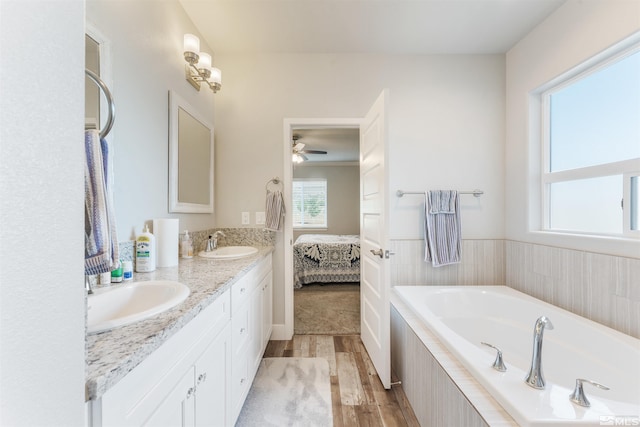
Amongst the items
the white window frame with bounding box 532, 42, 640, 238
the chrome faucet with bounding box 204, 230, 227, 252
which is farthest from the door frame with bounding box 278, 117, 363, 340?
the white window frame with bounding box 532, 42, 640, 238

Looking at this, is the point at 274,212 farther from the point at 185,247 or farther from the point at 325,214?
the point at 325,214

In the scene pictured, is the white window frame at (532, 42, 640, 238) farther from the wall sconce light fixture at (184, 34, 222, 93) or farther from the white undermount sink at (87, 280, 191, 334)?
the wall sconce light fixture at (184, 34, 222, 93)

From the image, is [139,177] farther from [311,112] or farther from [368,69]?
[368,69]

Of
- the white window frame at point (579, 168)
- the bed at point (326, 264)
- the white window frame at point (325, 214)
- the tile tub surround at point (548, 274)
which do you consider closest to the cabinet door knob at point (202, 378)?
the tile tub surround at point (548, 274)

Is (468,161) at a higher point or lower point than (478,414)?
higher

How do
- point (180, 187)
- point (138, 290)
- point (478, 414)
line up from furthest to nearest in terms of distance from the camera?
point (180, 187) < point (138, 290) < point (478, 414)

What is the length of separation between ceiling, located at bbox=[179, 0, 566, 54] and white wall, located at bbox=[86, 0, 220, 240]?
1.13ft

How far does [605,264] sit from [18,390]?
2.37 metres

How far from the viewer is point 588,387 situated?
1311 millimetres

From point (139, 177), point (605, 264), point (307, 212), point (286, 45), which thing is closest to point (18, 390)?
point (139, 177)

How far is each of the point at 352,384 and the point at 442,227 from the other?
4.75 feet

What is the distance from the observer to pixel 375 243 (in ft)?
6.49

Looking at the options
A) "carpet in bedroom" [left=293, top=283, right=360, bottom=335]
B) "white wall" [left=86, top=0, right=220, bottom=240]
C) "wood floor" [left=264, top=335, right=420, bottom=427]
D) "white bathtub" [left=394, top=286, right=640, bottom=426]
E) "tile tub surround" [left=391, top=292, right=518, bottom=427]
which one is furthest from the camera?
"carpet in bedroom" [left=293, top=283, right=360, bottom=335]

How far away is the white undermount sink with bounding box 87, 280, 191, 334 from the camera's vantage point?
3.04 feet
